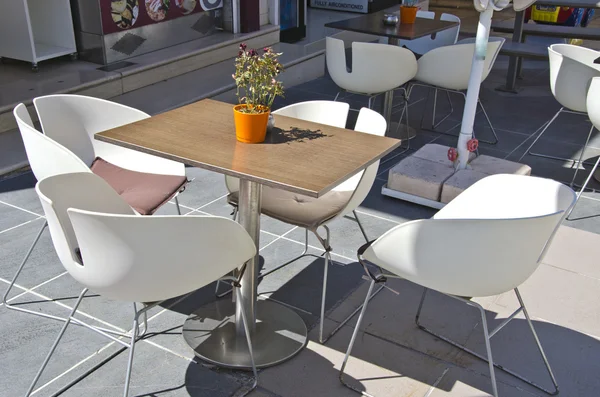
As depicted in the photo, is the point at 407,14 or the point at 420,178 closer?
the point at 420,178

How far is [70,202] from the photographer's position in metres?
2.65

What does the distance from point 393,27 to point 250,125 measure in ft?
10.8

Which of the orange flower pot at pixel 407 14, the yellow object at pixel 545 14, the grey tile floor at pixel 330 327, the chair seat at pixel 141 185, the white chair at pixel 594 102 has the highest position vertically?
the orange flower pot at pixel 407 14

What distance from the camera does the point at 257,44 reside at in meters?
8.40

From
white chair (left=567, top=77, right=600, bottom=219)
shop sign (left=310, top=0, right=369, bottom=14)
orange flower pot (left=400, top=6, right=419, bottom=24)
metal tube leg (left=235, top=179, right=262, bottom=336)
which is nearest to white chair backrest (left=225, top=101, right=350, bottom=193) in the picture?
metal tube leg (left=235, top=179, right=262, bottom=336)

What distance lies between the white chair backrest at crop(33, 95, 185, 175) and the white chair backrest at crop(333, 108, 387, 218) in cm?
87

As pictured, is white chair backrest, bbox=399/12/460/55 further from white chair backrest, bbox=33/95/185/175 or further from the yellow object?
the yellow object

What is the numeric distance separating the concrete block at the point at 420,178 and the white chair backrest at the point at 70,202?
2144 millimetres

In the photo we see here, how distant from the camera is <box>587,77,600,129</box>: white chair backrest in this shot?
4371 mm

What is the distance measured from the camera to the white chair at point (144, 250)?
222 centimetres

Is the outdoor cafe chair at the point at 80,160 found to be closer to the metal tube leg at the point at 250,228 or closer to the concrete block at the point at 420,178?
the metal tube leg at the point at 250,228

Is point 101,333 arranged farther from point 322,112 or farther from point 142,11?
point 142,11

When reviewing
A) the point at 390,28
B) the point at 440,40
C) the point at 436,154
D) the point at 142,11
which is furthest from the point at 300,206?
the point at 142,11

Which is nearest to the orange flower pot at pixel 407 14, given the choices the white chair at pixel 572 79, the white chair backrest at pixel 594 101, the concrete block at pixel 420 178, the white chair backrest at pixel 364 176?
the white chair at pixel 572 79
